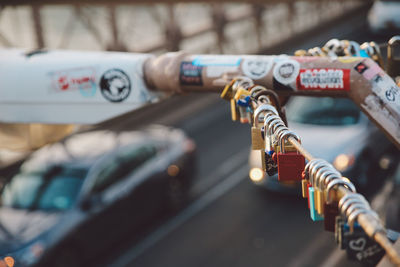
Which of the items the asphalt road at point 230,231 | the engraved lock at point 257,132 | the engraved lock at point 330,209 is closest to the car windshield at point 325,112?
the asphalt road at point 230,231

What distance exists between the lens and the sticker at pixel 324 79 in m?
2.86

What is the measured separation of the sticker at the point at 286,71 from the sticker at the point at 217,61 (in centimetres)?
26

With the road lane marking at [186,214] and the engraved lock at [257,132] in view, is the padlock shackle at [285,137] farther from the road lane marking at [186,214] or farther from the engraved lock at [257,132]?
the road lane marking at [186,214]

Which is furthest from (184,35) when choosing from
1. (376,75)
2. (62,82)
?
(376,75)

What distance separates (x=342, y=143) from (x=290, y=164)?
7.00 meters

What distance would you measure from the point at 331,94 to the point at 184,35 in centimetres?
1127

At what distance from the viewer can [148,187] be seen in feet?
29.0

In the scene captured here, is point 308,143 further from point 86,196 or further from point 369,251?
point 369,251

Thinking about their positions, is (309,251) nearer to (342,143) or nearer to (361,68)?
(342,143)

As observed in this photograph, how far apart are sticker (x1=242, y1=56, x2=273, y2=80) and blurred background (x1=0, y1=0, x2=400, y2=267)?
10.8 ft

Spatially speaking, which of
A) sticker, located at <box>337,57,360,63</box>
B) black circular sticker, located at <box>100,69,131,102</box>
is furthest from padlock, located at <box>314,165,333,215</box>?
black circular sticker, located at <box>100,69,131,102</box>

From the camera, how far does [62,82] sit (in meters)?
3.72

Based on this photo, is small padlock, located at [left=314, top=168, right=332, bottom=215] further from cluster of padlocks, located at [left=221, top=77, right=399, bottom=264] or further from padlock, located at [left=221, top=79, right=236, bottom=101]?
Answer: padlock, located at [left=221, top=79, right=236, bottom=101]

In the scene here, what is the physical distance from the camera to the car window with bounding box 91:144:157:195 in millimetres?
8039
